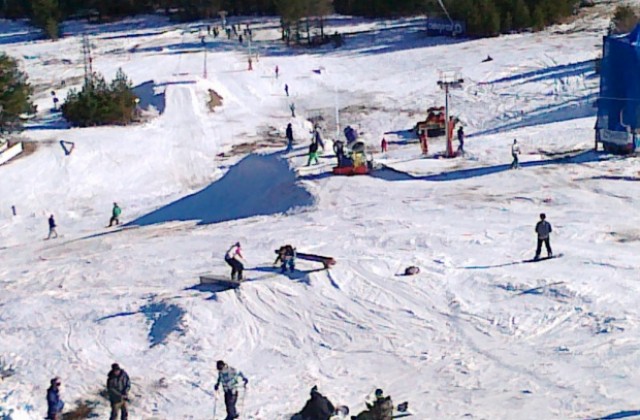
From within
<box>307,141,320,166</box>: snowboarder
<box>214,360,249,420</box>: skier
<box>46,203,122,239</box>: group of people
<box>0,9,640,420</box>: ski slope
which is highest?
<box>214,360,249,420</box>: skier

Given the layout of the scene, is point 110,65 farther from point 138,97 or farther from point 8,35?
point 8,35

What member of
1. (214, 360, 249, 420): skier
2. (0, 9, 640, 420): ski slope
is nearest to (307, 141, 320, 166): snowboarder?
(0, 9, 640, 420): ski slope

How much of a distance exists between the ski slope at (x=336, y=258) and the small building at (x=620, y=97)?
739 mm

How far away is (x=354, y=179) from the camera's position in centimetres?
3209

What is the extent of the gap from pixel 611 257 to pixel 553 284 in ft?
8.80

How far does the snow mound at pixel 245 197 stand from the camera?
3152cm

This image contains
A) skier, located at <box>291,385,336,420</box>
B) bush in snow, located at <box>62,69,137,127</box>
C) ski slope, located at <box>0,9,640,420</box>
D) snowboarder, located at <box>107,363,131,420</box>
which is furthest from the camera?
bush in snow, located at <box>62,69,137,127</box>

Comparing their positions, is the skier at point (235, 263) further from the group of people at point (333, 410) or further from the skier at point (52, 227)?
the skier at point (52, 227)

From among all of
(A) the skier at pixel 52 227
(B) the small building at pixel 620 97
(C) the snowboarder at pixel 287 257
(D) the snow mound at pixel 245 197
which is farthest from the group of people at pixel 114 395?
(B) the small building at pixel 620 97

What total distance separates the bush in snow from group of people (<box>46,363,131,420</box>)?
30760 mm

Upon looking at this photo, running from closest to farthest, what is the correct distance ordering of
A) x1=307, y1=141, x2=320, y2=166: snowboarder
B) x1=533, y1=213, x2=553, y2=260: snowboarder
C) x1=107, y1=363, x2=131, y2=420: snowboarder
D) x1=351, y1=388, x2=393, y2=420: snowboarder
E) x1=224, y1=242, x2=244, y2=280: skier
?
x1=351, y1=388, x2=393, y2=420: snowboarder < x1=107, y1=363, x2=131, y2=420: snowboarder < x1=224, y1=242, x2=244, y2=280: skier < x1=533, y1=213, x2=553, y2=260: snowboarder < x1=307, y1=141, x2=320, y2=166: snowboarder

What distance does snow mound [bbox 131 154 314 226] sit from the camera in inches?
1241

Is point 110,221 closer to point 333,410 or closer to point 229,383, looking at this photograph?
point 229,383

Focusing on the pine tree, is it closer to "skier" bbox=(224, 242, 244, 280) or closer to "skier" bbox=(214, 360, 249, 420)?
"skier" bbox=(224, 242, 244, 280)
